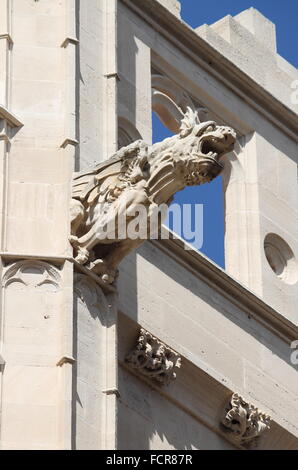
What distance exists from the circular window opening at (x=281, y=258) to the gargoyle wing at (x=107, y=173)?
463 centimetres

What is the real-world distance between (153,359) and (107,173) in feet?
6.77

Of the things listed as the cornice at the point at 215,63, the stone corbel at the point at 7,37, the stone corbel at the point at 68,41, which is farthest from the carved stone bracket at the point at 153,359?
the cornice at the point at 215,63

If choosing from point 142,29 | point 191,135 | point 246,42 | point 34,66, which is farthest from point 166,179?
point 246,42

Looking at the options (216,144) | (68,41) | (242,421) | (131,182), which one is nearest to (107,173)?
(131,182)

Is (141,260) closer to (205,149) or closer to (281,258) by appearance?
(205,149)

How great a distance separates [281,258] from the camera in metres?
27.6

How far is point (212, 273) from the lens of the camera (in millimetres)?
25516

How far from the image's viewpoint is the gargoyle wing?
75.3 feet

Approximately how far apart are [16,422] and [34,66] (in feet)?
13.1

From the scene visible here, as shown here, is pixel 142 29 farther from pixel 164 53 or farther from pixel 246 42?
pixel 246 42

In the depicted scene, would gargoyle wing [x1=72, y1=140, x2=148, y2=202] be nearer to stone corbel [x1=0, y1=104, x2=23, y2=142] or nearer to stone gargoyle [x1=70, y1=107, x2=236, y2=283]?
stone gargoyle [x1=70, y1=107, x2=236, y2=283]

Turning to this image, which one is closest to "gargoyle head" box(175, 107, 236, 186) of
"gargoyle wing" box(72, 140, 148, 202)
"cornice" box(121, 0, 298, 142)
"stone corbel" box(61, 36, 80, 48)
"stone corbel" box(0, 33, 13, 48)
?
"gargoyle wing" box(72, 140, 148, 202)

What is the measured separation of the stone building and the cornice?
2 centimetres

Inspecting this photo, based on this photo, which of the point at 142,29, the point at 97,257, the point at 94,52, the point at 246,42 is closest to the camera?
the point at 97,257
